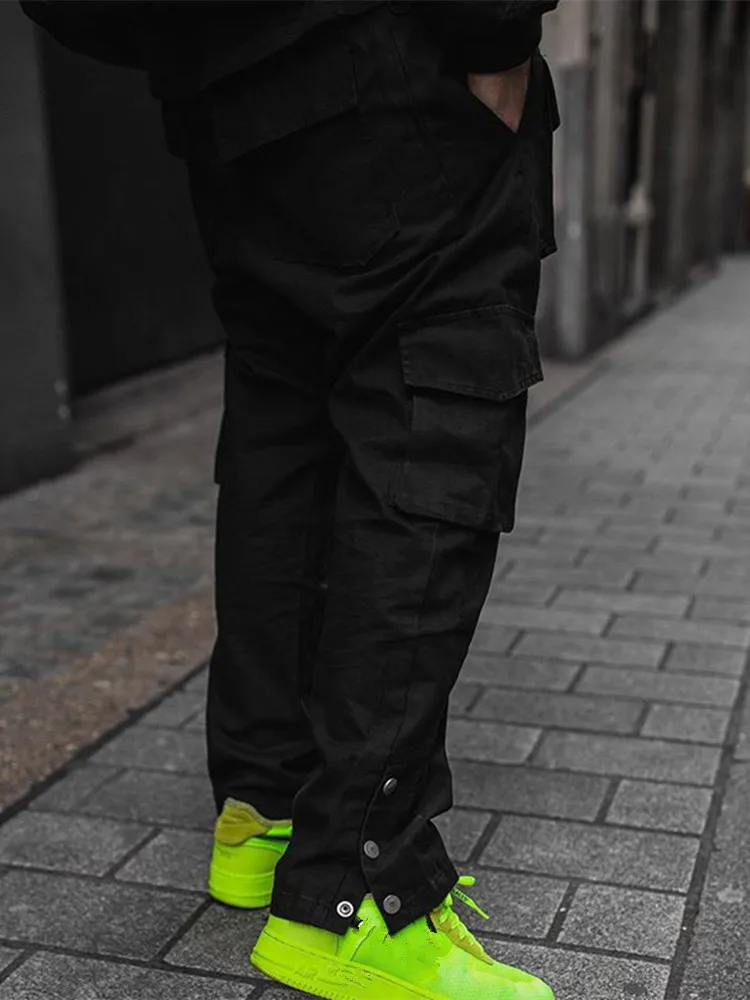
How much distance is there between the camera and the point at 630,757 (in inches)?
129

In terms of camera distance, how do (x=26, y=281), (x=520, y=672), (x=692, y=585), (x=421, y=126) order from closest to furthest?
(x=421, y=126), (x=520, y=672), (x=692, y=585), (x=26, y=281)

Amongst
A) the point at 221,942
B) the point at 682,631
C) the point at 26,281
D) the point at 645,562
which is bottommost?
the point at 645,562

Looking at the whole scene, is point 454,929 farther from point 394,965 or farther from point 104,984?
point 104,984

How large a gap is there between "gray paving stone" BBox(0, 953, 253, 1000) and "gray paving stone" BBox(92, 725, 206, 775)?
2.57 feet

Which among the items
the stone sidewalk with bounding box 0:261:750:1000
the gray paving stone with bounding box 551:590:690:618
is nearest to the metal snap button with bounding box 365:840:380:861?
the stone sidewalk with bounding box 0:261:750:1000

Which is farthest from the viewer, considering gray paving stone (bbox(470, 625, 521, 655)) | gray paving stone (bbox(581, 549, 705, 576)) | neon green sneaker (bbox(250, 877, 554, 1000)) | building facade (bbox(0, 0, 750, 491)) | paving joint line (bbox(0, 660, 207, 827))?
building facade (bbox(0, 0, 750, 491))

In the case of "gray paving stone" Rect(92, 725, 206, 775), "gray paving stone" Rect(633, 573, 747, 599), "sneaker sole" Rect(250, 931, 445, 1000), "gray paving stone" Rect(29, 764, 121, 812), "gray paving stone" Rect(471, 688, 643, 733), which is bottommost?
"gray paving stone" Rect(633, 573, 747, 599)

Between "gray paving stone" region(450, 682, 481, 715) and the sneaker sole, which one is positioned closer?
the sneaker sole

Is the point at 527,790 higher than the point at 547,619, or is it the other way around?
the point at 527,790

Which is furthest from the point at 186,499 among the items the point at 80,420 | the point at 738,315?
the point at 738,315

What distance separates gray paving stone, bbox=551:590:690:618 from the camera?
14.1ft

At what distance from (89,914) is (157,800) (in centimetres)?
48

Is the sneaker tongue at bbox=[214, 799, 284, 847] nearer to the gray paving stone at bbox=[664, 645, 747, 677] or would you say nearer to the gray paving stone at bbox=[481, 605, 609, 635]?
the gray paving stone at bbox=[664, 645, 747, 677]

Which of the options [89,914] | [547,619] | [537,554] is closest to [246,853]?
[89,914]
